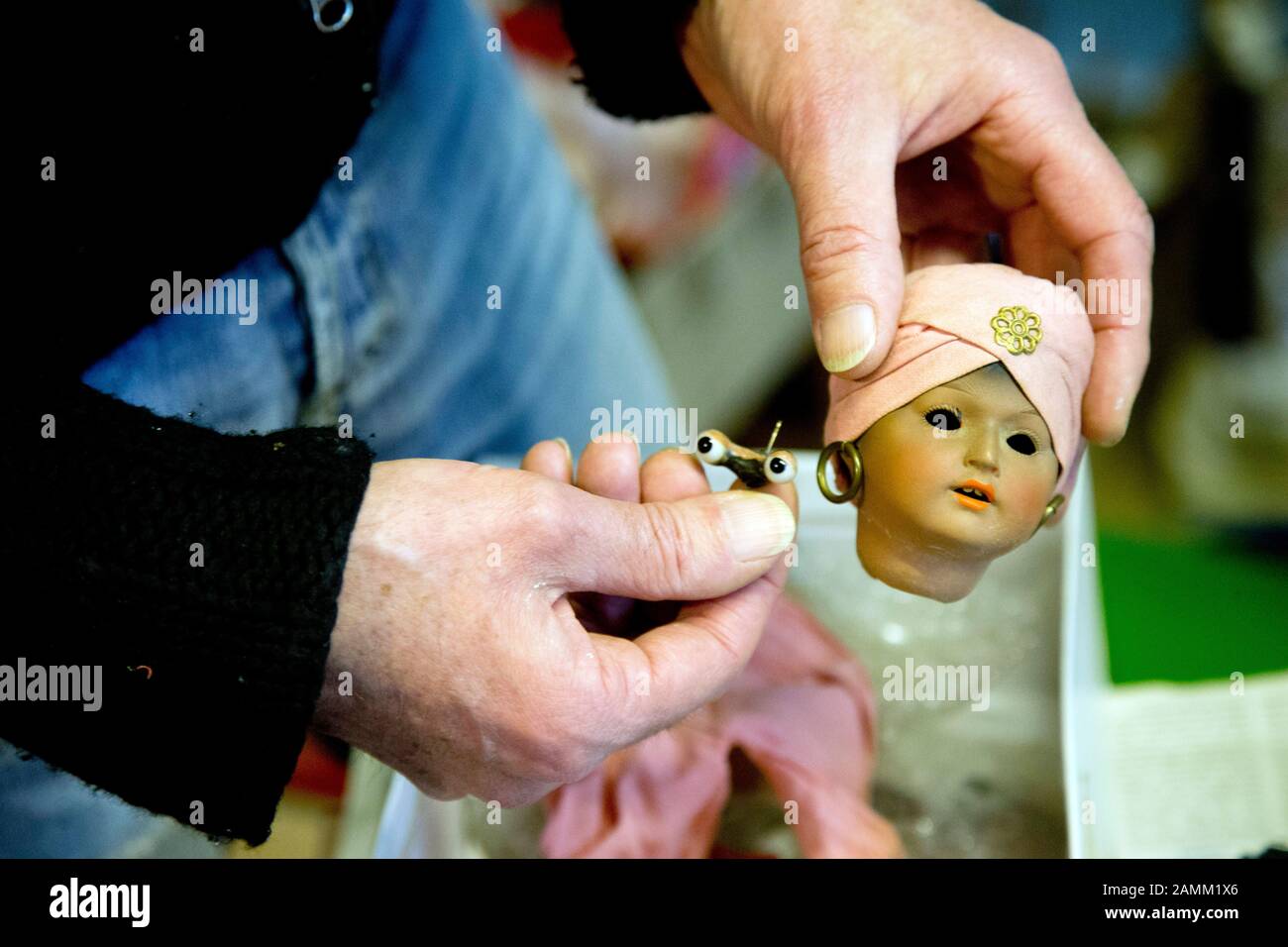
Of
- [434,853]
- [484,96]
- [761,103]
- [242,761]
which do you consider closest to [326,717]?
[242,761]

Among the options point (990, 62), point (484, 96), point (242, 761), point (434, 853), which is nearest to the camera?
point (242, 761)

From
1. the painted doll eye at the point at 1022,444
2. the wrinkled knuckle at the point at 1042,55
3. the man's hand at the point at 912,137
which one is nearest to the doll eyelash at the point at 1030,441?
the painted doll eye at the point at 1022,444

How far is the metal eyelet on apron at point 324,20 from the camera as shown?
75 cm

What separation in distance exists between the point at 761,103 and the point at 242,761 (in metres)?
0.64

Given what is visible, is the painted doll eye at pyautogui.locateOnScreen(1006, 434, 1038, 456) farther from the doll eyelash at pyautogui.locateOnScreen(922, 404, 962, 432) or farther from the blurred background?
the blurred background

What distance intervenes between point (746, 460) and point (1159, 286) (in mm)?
1538

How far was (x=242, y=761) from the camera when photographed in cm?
67

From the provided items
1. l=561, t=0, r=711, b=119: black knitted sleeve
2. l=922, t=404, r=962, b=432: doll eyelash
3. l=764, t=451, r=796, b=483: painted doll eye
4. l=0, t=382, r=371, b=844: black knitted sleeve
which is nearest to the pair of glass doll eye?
l=764, t=451, r=796, b=483: painted doll eye

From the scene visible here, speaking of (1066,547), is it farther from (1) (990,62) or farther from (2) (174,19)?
(2) (174,19)

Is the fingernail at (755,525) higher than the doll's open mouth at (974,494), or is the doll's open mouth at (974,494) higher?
the doll's open mouth at (974,494)

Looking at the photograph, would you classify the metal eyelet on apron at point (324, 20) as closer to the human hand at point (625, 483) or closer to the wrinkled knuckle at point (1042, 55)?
the human hand at point (625, 483)

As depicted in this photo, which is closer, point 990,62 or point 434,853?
point 990,62

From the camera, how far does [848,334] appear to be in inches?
30.3

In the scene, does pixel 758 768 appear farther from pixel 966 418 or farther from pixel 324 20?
pixel 324 20
